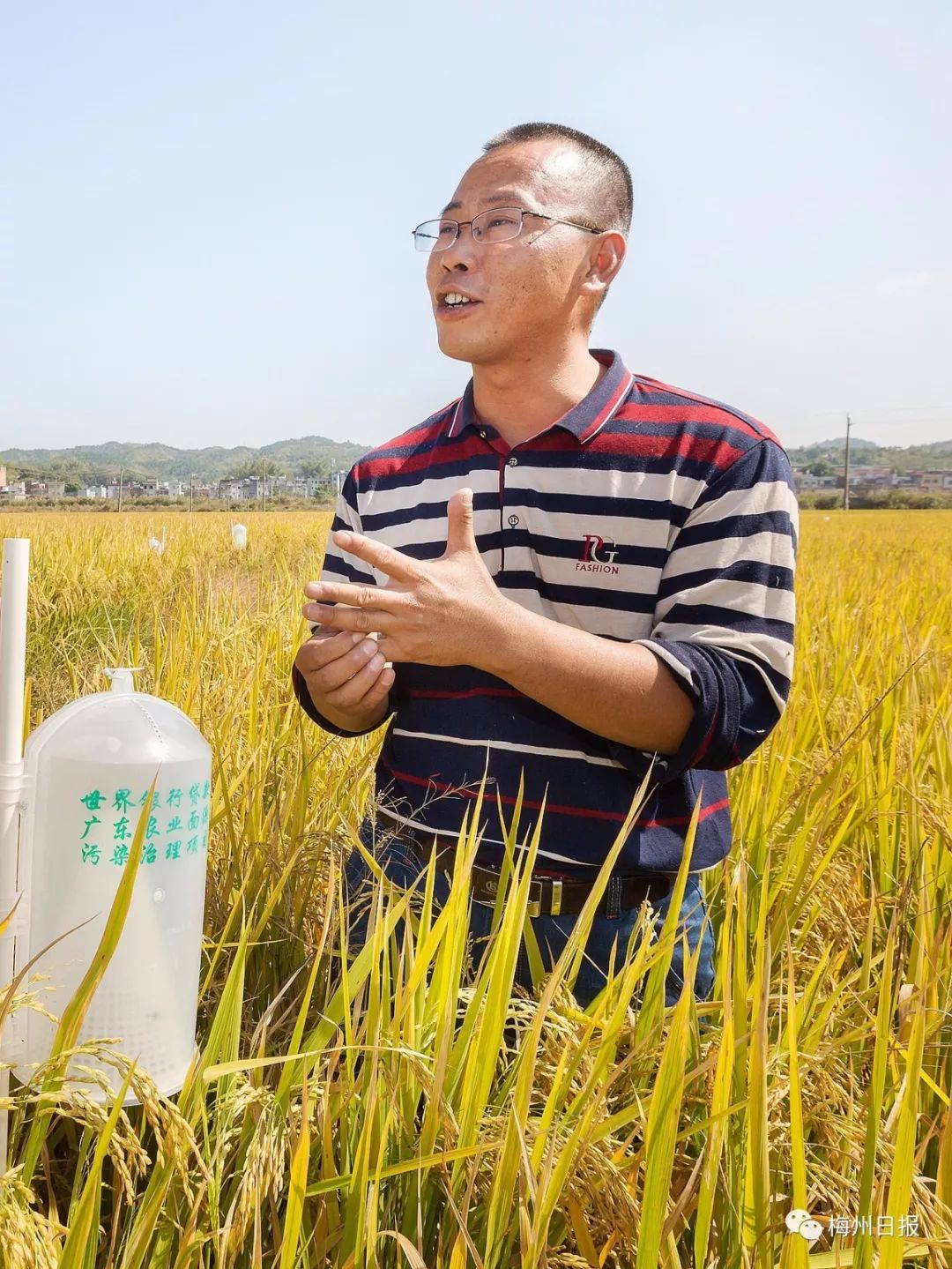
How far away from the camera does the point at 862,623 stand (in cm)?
356

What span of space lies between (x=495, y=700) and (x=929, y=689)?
168cm

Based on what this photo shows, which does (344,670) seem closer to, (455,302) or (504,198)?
(455,302)

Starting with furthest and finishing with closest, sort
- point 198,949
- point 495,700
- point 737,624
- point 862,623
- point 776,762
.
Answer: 1. point 862,623
2. point 776,762
3. point 495,700
4. point 737,624
5. point 198,949

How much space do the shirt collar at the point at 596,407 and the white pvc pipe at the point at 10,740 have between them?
0.88 metres

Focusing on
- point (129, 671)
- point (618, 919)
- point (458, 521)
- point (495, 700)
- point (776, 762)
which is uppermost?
point (458, 521)

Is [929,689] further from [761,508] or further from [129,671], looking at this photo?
[129,671]

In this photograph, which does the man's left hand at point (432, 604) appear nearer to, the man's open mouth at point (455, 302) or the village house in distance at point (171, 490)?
the man's open mouth at point (455, 302)

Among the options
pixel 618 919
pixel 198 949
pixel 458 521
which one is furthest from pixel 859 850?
pixel 198 949

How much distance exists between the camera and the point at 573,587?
56.9 inches

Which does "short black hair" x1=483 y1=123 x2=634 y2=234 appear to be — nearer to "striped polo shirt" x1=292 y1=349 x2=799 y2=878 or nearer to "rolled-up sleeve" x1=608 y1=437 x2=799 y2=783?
"striped polo shirt" x1=292 y1=349 x2=799 y2=878

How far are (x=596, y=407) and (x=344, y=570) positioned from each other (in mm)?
525

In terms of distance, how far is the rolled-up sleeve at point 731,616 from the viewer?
1246 millimetres

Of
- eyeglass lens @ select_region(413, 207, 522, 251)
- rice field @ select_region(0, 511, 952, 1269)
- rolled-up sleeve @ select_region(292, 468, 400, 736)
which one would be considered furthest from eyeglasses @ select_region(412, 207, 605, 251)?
rice field @ select_region(0, 511, 952, 1269)

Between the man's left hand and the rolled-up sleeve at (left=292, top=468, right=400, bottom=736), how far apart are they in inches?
13.2
